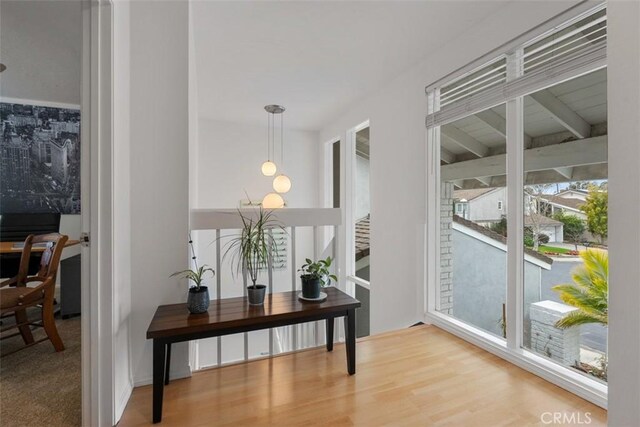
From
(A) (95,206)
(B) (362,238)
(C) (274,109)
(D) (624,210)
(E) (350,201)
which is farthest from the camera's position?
(E) (350,201)

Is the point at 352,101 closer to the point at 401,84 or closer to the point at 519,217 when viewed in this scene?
the point at 401,84

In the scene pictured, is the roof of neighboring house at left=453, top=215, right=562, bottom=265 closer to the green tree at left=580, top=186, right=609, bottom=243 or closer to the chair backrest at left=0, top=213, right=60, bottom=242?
the green tree at left=580, top=186, right=609, bottom=243

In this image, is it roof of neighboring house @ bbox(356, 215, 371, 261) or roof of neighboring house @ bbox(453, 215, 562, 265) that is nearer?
roof of neighboring house @ bbox(453, 215, 562, 265)

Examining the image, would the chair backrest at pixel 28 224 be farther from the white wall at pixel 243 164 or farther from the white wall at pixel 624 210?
the white wall at pixel 624 210

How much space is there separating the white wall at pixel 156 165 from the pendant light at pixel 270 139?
7.64 feet

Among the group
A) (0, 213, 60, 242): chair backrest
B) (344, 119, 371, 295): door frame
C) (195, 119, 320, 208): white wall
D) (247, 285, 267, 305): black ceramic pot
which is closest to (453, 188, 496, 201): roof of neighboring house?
(247, 285, 267, 305): black ceramic pot

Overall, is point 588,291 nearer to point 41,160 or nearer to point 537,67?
point 537,67

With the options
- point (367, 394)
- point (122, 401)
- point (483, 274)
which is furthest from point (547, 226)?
point (122, 401)

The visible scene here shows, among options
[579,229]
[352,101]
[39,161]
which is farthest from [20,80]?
[579,229]

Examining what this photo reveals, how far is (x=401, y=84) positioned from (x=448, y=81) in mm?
723

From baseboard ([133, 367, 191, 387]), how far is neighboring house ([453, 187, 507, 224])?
2497mm

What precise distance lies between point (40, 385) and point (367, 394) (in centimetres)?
199

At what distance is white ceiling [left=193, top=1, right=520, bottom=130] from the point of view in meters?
2.34

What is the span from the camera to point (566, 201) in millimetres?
2059
